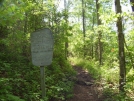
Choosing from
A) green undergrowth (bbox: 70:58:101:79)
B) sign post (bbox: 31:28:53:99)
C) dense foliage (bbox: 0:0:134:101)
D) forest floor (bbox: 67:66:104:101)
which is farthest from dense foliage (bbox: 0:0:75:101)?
green undergrowth (bbox: 70:58:101:79)

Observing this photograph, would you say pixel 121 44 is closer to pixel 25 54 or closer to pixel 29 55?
pixel 29 55

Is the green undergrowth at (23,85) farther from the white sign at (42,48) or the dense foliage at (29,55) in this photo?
the white sign at (42,48)

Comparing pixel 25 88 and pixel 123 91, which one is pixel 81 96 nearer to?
pixel 123 91

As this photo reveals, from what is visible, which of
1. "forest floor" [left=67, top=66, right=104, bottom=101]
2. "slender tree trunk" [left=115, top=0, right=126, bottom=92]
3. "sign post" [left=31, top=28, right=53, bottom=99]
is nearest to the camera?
"sign post" [left=31, top=28, right=53, bottom=99]

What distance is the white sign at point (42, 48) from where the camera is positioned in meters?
5.32

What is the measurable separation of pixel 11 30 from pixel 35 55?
10.7 feet

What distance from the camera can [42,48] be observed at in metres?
5.32

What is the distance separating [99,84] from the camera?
919 cm

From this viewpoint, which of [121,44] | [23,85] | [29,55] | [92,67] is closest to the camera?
[23,85]

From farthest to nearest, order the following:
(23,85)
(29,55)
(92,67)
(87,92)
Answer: (92,67)
(29,55)
(87,92)
(23,85)

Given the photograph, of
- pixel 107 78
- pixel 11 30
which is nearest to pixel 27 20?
pixel 11 30

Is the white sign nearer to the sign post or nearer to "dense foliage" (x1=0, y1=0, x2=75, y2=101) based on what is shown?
the sign post

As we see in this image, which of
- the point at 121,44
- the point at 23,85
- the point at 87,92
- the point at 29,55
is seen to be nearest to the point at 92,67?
the point at 87,92

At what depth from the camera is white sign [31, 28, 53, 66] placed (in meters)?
5.32
